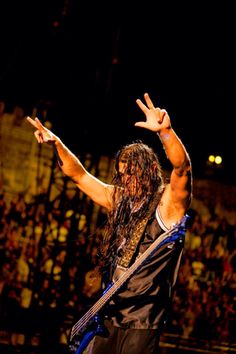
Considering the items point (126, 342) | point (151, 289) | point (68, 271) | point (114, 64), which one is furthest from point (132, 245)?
point (114, 64)

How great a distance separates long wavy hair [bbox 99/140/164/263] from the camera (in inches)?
119

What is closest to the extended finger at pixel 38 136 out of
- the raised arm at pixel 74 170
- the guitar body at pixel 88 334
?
the raised arm at pixel 74 170

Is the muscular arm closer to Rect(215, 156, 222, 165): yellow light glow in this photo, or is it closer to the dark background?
the dark background

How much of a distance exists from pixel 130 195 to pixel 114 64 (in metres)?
4.10

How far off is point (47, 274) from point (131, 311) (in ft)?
15.0

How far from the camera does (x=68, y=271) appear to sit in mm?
6645

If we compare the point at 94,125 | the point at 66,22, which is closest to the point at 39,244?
the point at 94,125

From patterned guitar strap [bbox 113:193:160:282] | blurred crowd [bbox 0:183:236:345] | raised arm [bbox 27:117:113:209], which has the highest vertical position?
raised arm [bbox 27:117:113:209]

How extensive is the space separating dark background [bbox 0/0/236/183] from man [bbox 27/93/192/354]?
367 centimetres

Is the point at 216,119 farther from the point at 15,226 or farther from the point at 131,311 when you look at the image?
the point at 131,311

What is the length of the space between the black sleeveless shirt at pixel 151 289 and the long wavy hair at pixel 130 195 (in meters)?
0.18

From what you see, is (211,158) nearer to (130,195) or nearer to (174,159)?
(130,195)

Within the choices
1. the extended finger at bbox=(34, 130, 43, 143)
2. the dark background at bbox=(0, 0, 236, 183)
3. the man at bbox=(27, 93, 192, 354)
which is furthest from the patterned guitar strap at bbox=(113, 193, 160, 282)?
the dark background at bbox=(0, 0, 236, 183)

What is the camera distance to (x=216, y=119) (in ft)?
24.6
